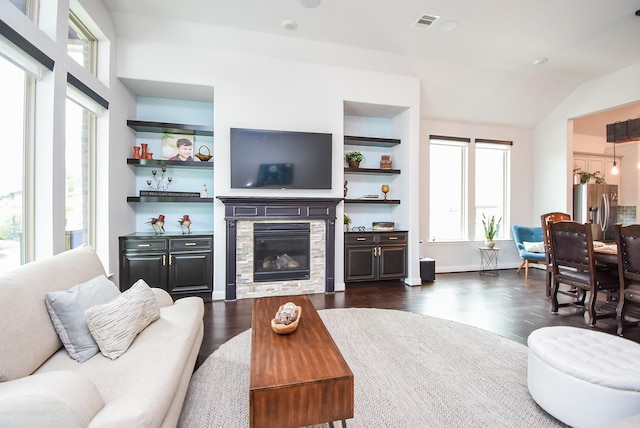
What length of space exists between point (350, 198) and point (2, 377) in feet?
14.4

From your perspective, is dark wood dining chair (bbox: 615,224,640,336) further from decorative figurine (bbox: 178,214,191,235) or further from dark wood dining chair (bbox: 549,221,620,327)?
decorative figurine (bbox: 178,214,191,235)

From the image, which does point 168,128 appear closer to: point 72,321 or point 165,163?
point 165,163

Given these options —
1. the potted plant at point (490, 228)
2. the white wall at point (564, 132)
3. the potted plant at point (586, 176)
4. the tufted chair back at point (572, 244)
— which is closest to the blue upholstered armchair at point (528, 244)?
the potted plant at point (490, 228)

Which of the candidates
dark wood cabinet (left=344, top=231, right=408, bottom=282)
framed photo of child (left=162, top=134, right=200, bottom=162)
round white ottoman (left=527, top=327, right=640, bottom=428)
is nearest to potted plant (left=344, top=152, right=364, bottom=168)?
dark wood cabinet (left=344, top=231, right=408, bottom=282)

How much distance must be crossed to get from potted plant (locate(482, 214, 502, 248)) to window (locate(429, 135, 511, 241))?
87 mm

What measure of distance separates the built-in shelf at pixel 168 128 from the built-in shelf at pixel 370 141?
7.17ft

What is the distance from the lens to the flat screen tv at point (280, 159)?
395cm

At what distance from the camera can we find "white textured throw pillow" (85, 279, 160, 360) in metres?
1.56

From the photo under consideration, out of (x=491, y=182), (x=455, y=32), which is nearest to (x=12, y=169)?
(x=455, y=32)

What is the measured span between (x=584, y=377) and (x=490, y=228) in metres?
4.45

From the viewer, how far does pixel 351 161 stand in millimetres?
4789

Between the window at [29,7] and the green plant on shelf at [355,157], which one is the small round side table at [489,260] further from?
the window at [29,7]

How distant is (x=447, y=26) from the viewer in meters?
3.65

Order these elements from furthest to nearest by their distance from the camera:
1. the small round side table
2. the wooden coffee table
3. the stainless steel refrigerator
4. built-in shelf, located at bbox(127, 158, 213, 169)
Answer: the small round side table < the stainless steel refrigerator < built-in shelf, located at bbox(127, 158, 213, 169) < the wooden coffee table
